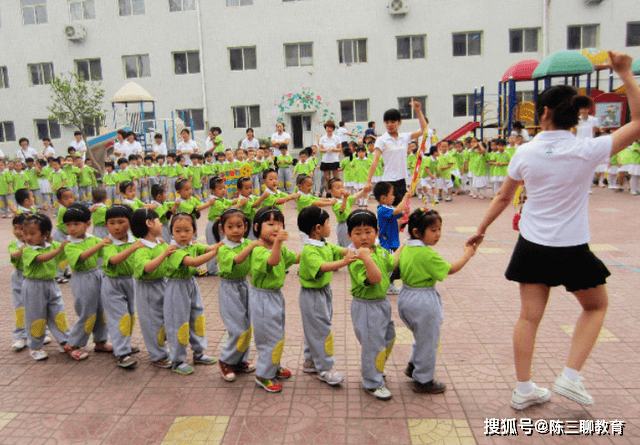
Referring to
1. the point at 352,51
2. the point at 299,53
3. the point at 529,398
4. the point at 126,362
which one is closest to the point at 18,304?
the point at 126,362

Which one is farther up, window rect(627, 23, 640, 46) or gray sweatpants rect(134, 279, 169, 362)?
window rect(627, 23, 640, 46)

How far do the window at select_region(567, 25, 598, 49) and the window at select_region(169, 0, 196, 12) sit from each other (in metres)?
15.8

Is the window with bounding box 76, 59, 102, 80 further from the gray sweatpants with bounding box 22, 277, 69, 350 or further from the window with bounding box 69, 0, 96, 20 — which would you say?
the gray sweatpants with bounding box 22, 277, 69, 350

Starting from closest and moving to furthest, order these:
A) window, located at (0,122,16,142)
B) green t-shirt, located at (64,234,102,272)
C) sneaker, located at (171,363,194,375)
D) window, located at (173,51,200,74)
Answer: sneaker, located at (171,363,194,375), green t-shirt, located at (64,234,102,272), window, located at (173,51,200,74), window, located at (0,122,16,142)

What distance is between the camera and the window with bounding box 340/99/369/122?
22.3 meters

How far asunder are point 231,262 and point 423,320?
1439 millimetres

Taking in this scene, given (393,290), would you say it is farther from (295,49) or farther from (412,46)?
(295,49)

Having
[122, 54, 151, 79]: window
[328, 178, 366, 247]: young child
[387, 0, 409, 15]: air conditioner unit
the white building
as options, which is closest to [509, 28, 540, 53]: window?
the white building

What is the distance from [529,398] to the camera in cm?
336

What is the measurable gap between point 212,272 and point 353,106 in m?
16.6

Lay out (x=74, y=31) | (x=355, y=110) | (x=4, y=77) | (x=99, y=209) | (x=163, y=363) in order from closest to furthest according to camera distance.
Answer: (x=163, y=363)
(x=99, y=209)
(x=355, y=110)
(x=74, y=31)
(x=4, y=77)

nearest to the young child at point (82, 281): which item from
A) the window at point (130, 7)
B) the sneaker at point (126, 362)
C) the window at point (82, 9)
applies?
the sneaker at point (126, 362)

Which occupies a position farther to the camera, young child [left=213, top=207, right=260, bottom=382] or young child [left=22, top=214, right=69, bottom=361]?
young child [left=22, top=214, right=69, bottom=361]

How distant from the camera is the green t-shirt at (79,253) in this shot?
4344 mm
